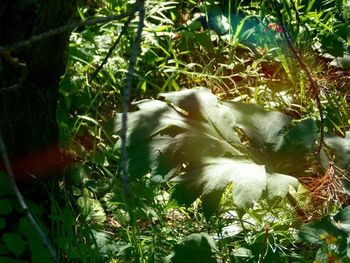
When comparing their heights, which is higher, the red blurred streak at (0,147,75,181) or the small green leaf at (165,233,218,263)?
the red blurred streak at (0,147,75,181)

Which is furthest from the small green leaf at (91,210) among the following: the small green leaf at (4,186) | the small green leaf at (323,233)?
the small green leaf at (323,233)

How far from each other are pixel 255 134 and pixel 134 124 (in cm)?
43

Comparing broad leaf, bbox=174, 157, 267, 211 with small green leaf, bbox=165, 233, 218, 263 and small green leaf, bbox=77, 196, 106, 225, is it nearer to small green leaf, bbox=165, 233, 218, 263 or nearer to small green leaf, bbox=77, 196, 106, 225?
small green leaf, bbox=165, 233, 218, 263

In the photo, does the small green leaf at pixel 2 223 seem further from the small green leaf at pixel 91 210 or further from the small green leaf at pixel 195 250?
the small green leaf at pixel 195 250

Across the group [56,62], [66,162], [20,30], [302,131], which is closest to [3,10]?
[20,30]

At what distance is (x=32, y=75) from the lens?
241cm

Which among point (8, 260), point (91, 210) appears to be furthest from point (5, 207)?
point (91, 210)

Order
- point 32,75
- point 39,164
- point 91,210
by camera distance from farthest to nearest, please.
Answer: point 91,210, point 39,164, point 32,75

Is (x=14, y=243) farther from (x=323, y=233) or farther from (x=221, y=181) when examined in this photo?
(x=323, y=233)

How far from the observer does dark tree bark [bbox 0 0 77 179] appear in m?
2.28

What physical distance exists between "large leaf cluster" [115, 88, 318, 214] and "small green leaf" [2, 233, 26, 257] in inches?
16.5

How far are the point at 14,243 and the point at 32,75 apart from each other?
0.57m

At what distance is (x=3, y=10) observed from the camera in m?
2.27

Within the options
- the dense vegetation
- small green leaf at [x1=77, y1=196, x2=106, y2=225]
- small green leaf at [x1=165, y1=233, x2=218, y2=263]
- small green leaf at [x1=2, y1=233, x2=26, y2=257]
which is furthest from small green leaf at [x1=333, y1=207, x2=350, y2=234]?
small green leaf at [x1=2, y1=233, x2=26, y2=257]
